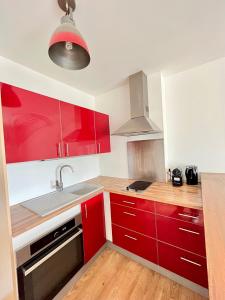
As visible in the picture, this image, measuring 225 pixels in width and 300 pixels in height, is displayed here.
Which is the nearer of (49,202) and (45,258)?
(45,258)

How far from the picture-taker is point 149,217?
4.86 ft

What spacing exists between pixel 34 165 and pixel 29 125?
559mm

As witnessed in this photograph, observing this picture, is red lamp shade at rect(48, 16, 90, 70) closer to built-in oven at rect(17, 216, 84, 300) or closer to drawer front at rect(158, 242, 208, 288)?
built-in oven at rect(17, 216, 84, 300)

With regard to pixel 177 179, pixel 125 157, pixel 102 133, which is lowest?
pixel 177 179

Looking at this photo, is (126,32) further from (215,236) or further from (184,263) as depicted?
(184,263)

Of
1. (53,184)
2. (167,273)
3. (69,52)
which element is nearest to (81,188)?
(53,184)

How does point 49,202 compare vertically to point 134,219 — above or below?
above

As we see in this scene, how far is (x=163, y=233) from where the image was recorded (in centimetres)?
141

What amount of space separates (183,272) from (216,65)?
7.13 feet

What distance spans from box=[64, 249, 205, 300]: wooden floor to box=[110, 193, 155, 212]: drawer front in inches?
26.8

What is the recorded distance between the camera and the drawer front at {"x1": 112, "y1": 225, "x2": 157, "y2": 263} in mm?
1500

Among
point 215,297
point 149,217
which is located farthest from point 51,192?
point 215,297

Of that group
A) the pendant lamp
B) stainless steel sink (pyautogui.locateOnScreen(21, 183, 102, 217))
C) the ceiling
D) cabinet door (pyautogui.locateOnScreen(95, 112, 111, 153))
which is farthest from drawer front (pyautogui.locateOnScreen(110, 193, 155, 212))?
the ceiling

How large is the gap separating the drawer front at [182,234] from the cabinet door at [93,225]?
0.70m
